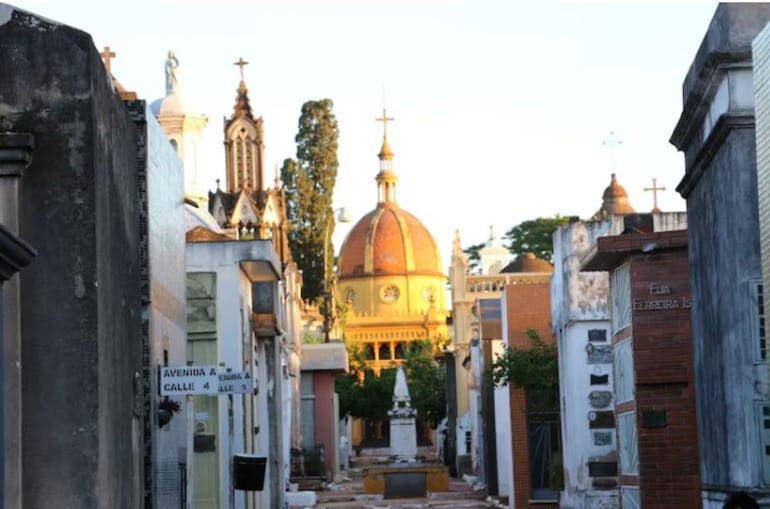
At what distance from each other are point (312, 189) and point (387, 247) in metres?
53.7

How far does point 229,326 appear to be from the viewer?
31562 millimetres

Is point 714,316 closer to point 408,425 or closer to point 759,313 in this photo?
point 759,313

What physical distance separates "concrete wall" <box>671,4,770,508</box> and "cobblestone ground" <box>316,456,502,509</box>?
1032 inches

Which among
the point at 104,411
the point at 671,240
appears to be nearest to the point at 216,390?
the point at 104,411

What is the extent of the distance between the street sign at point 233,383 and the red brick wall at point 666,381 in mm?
6100

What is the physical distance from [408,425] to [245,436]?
34.6 m

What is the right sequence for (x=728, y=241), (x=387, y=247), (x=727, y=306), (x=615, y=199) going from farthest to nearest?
1. (x=387, y=247)
2. (x=615, y=199)
3. (x=727, y=306)
4. (x=728, y=241)

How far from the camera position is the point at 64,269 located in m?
Answer: 14.7

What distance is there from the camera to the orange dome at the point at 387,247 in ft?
475

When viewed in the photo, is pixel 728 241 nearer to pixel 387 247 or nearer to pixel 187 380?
pixel 187 380

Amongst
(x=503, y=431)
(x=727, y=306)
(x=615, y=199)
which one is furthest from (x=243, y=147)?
(x=727, y=306)

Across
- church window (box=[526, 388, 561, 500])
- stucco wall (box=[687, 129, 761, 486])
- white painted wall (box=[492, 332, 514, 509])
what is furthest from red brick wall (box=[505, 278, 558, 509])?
stucco wall (box=[687, 129, 761, 486])

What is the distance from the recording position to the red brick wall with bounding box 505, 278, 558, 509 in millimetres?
38188

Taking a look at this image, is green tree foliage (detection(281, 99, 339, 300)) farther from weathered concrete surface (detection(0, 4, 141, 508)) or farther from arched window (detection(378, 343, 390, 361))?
weathered concrete surface (detection(0, 4, 141, 508))
